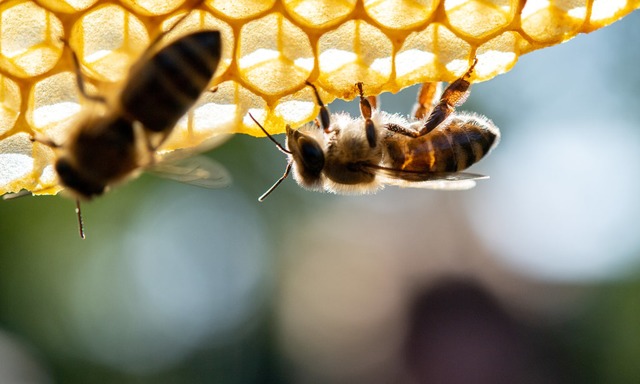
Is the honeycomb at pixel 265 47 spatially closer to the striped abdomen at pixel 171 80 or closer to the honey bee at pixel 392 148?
the striped abdomen at pixel 171 80

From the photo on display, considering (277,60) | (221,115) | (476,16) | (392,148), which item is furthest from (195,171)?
(392,148)

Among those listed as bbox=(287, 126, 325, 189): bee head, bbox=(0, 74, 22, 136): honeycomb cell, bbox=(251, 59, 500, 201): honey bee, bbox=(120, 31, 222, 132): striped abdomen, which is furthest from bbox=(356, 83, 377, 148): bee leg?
bbox=(0, 74, 22, 136): honeycomb cell

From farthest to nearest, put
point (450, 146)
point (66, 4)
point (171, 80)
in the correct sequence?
point (450, 146) → point (66, 4) → point (171, 80)

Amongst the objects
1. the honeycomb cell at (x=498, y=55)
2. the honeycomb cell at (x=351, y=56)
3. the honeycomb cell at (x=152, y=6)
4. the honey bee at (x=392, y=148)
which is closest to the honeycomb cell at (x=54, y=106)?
the honeycomb cell at (x=152, y=6)

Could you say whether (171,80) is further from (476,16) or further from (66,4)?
(476,16)

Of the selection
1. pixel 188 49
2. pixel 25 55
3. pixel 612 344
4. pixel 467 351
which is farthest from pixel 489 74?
pixel 612 344
